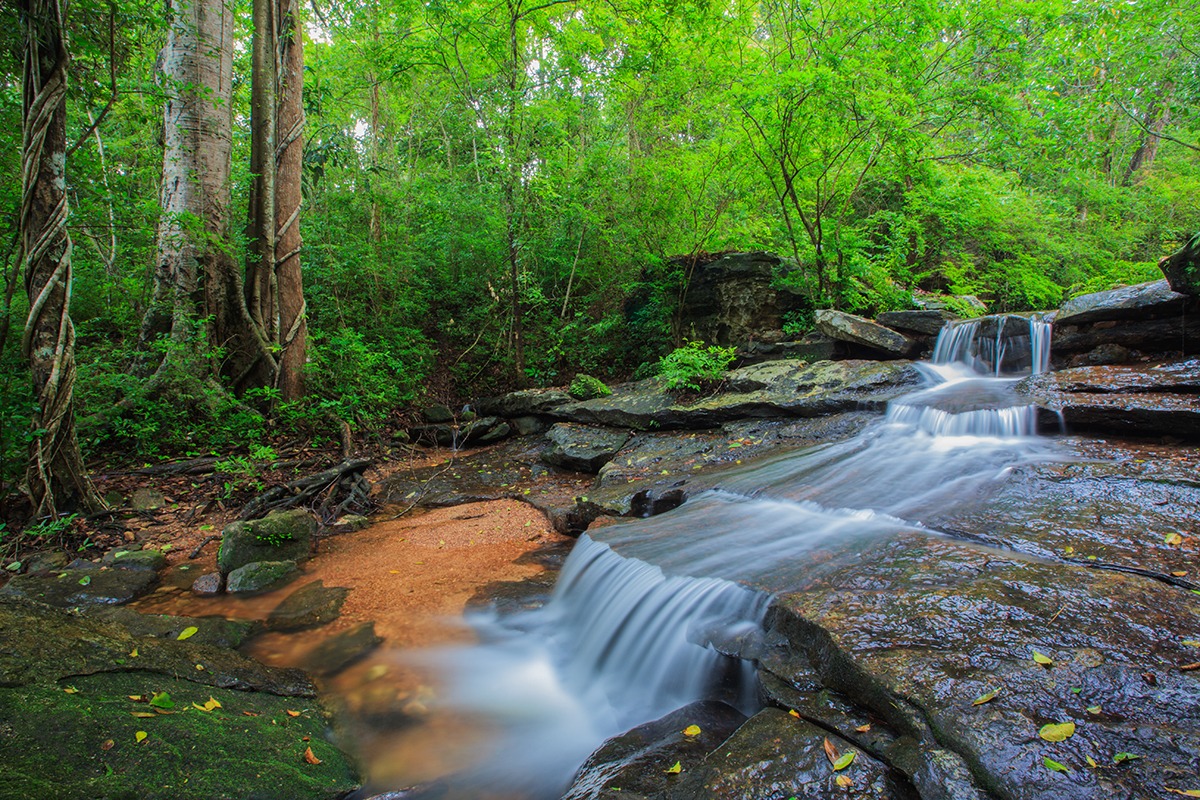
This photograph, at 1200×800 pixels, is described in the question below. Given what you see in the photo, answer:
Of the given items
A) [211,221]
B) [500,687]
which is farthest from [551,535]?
[211,221]

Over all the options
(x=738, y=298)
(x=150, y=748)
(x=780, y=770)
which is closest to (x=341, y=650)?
(x=150, y=748)

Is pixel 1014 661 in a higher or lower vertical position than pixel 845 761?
higher

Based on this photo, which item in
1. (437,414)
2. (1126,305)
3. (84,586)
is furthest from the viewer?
(437,414)

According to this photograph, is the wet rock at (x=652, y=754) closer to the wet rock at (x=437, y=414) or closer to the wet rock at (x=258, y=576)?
the wet rock at (x=258, y=576)

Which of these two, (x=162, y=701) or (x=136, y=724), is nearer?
(x=136, y=724)

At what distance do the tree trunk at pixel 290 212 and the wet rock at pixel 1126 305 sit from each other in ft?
34.1

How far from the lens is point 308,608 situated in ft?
13.2

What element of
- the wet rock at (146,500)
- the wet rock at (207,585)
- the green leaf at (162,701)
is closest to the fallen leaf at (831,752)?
the green leaf at (162,701)

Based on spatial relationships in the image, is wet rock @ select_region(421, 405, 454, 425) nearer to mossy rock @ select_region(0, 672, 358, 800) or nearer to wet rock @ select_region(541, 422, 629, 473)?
wet rock @ select_region(541, 422, 629, 473)

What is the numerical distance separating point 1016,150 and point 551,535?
906 cm

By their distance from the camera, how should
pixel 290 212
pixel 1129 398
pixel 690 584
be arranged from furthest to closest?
pixel 290 212 < pixel 1129 398 < pixel 690 584

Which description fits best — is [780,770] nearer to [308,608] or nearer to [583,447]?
[308,608]

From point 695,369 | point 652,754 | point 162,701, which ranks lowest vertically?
point 652,754

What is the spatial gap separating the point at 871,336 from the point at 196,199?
377 inches
